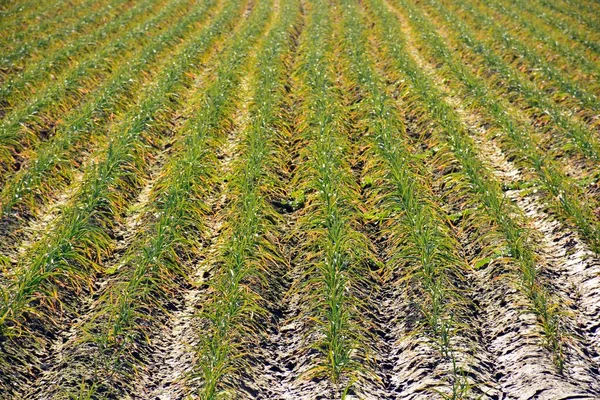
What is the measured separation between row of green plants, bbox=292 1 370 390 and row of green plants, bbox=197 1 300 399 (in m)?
0.42

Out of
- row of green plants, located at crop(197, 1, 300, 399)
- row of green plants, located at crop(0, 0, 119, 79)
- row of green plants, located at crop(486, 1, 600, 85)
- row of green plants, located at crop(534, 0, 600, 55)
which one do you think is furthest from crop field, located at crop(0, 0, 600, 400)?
row of green plants, located at crop(534, 0, 600, 55)

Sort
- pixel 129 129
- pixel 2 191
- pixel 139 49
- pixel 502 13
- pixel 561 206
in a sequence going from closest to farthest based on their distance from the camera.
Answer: pixel 561 206, pixel 2 191, pixel 129 129, pixel 139 49, pixel 502 13

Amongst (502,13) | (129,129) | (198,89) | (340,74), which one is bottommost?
(502,13)

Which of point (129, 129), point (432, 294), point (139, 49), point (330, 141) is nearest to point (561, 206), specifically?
point (432, 294)

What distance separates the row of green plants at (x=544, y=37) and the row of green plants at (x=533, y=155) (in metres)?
2.03

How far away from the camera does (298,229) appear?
24.8ft

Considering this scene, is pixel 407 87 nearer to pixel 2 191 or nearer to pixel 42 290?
pixel 2 191

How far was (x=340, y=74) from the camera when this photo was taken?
46.3ft

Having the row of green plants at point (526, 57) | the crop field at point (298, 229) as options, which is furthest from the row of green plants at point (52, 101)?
the row of green plants at point (526, 57)

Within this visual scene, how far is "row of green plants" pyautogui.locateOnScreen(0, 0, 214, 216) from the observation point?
26.8 feet

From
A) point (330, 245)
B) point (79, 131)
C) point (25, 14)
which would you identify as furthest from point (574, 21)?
point (330, 245)

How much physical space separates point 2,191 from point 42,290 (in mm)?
2697

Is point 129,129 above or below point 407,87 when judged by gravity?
above

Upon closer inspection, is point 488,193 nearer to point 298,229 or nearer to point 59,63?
point 298,229
